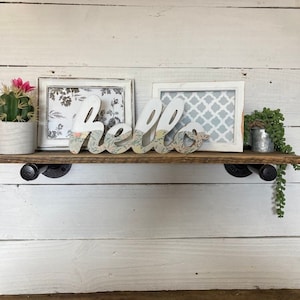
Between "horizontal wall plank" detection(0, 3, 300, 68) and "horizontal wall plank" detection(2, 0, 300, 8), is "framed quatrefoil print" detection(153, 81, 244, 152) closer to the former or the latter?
"horizontal wall plank" detection(0, 3, 300, 68)

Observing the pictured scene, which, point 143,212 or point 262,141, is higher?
point 262,141

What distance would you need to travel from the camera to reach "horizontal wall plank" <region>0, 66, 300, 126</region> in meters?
0.91

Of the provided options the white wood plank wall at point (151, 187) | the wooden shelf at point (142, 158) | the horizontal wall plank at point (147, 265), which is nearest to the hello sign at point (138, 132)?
the wooden shelf at point (142, 158)

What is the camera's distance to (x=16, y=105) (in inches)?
30.6

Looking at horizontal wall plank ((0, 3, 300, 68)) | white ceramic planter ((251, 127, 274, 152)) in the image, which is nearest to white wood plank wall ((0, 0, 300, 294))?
horizontal wall plank ((0, 3, 300, 68))

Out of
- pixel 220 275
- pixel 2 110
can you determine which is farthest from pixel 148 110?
pixel 220 275

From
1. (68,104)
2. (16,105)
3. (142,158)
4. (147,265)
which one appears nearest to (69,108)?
(68,104)

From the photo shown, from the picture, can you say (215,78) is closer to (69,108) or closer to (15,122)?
(69,108)

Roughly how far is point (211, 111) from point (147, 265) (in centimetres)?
47

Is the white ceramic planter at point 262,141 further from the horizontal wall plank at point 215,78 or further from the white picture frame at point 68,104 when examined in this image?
the white picture frame at point 68,104

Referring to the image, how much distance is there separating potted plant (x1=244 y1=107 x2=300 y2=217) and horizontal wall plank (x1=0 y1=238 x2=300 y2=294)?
16 cm

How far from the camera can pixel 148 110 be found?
0.81m

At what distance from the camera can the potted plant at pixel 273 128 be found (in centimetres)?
85

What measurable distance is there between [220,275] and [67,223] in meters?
0.46
